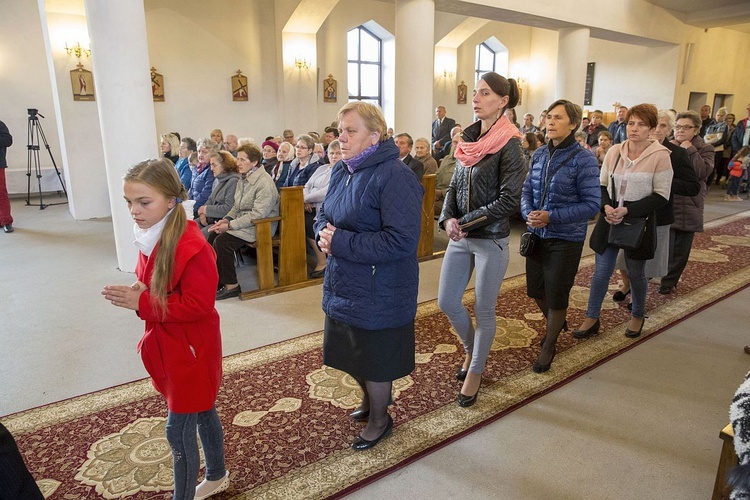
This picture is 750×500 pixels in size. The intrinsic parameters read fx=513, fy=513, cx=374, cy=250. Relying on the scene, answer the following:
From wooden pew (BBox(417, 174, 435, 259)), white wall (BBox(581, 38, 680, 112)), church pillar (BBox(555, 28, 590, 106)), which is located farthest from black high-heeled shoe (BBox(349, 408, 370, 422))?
white wall (BBox(581, 38, 680, 112))

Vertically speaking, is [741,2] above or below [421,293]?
above

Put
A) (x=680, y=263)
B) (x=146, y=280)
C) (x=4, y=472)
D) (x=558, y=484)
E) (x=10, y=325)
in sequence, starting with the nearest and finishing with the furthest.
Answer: (x=4, y=472), (x=146, y=280), (x=558, y=484), (x=10, y=325), (x=680, y=263)

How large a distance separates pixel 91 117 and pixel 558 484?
8.00m

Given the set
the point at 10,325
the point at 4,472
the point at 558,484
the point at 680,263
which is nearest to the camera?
the point at 4,472

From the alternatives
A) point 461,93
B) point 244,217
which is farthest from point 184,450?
point 461,93

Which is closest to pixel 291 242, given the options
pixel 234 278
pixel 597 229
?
pixel 234 278

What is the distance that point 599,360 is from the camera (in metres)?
3.19

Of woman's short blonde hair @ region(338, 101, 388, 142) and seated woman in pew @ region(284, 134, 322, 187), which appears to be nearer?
woman's short blonde hair @ region(338, 101, 388, 142)

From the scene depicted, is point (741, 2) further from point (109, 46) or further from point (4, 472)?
point (4, 472)

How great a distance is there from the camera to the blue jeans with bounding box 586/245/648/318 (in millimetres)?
3406

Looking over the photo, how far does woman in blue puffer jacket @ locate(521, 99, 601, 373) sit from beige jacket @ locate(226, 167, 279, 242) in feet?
7.64

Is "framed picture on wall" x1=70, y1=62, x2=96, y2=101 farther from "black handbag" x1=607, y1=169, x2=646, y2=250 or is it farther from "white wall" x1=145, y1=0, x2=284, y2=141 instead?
"black handbag" x1=607, y1=169, x2=646, y2=250

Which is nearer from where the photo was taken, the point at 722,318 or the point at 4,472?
the point at 4,472

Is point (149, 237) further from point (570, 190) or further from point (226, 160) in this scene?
point (226, 160)
